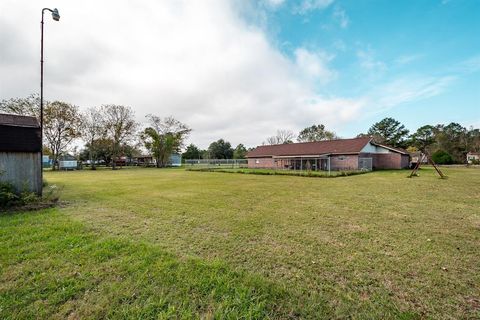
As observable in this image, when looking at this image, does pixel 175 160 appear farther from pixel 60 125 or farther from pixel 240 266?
pixel 240 266

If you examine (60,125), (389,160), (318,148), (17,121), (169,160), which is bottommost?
(389,160)

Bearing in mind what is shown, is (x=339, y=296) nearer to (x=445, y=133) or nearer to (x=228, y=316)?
(x=228, y=316)

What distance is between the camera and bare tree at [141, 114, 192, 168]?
46.0 m

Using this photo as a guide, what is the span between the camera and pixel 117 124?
38.5 meters

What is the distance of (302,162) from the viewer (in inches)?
1149

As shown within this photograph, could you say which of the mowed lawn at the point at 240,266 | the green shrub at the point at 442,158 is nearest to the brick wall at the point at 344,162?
the mowed lawn at the point at 240,266

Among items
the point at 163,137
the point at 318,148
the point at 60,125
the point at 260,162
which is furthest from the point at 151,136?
the point at 318,148

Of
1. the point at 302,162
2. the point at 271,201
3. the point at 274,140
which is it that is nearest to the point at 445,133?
the point at 274,140

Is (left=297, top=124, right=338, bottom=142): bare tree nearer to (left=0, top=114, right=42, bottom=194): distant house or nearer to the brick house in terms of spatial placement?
the brick house

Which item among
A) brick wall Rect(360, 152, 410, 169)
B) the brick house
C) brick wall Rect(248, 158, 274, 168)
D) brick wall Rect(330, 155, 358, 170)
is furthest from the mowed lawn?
brick wall Rect(248, 158, 274, 168)

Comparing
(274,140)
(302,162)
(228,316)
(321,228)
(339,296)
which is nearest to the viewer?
(228,316)

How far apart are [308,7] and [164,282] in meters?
13.8

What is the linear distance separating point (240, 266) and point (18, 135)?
1019 cm

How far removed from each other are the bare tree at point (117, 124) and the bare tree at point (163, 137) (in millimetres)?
6126
